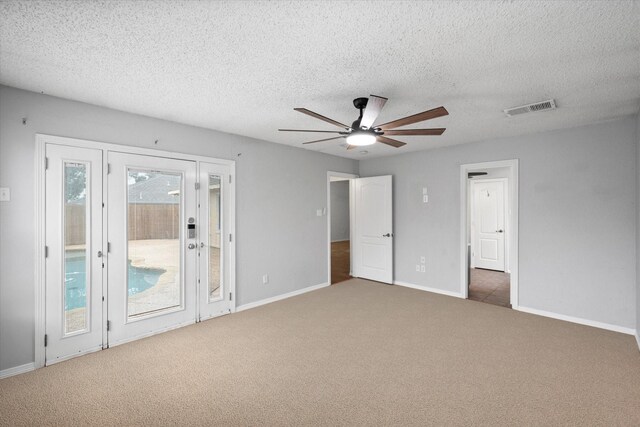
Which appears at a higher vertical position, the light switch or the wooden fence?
the light switch

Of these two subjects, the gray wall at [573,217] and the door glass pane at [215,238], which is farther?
the door glass pane at [215,238]

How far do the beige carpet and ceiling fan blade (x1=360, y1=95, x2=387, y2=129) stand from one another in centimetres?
220

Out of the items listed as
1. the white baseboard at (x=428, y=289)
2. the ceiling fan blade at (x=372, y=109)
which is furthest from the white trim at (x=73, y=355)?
the white baseboard at (x=428, y=289)

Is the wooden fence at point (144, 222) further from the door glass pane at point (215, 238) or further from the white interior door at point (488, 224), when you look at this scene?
the white interior door at point (488, 224)

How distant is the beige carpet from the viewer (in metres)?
2.11

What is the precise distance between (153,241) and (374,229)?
12.6ft

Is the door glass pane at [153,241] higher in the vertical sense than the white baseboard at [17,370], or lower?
higher

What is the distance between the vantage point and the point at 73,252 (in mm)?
→ 2951

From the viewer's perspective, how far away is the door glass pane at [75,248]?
115 inches

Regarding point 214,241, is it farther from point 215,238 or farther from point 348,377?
point 348,377

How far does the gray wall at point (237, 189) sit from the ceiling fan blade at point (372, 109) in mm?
2230

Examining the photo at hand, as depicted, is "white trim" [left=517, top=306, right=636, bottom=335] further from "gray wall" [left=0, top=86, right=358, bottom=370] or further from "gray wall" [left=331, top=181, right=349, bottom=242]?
"gray wall" [left=331, top=181, right=349, bottom=242]

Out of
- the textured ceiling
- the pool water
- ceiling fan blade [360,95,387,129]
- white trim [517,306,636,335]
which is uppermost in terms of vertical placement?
the textured ceiling

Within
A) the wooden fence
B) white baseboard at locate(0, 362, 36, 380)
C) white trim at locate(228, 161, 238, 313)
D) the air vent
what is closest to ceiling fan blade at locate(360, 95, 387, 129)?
the air vent
